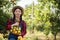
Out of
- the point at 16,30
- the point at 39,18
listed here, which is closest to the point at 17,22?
the point at 16,30

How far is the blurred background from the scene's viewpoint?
14.6ft

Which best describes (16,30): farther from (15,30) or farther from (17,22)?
(17,22)

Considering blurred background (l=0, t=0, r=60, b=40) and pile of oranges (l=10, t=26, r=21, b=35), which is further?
blurred background (l=0, t=0, r=60, b=40)

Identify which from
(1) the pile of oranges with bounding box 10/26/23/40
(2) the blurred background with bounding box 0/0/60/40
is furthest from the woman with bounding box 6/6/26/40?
(2) the blurred background with bounding box 0/0/60/40

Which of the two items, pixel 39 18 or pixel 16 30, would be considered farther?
pixel 39 18

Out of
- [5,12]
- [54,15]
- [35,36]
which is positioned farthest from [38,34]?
[5,12]

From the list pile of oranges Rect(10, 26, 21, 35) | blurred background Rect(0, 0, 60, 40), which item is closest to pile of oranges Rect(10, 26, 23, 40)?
pile of oranges Rect(10, 26, 21, 35)

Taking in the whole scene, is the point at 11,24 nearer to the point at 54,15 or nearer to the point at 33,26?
the point at 33,26

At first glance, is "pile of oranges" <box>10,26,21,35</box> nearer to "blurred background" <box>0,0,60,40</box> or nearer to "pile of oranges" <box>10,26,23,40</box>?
"pile of oranges" <box>10,26,23,40</box>

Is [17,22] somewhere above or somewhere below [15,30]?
above

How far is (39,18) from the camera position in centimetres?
476

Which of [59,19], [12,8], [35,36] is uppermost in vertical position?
[12,8]

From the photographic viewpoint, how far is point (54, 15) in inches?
A: 193

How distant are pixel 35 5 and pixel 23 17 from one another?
24.3 inches
